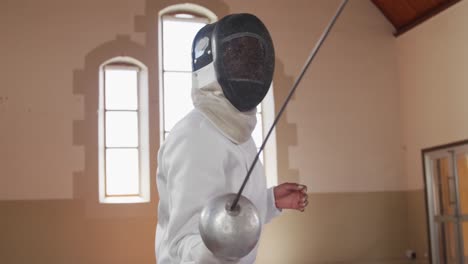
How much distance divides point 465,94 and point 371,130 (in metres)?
1.16

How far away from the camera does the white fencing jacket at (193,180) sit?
55.7 inches

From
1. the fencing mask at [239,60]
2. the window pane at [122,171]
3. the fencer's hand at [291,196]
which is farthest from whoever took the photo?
the window pane at [122,171]

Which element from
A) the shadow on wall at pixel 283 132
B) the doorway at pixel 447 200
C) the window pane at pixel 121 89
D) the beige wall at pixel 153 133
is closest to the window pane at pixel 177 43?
the beige wall at pixel 153 133

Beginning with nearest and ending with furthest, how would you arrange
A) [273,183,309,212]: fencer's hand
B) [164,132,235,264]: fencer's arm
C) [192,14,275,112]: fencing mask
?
[164,132,235,264]: fencer's arm → [192,14,275,112]: fencing mask → [273,183,309,212]: fencer's hand

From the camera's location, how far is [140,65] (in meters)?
6.16

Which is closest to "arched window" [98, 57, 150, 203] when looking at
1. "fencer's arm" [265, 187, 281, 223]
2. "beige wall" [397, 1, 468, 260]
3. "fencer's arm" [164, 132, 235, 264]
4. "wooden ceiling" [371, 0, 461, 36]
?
"wooden ceiling" [371, 0, 461, 36]

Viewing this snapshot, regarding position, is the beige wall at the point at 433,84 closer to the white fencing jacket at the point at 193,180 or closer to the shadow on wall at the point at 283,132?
the shadow on wall at the point at 283,132

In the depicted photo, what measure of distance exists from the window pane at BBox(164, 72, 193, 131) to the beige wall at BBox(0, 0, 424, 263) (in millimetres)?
289

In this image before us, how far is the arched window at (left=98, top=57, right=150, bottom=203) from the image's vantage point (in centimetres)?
603

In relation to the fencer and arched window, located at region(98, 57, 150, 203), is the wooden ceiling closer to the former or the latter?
arched window, located at region(98, 57, 150, 203)

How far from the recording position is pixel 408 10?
6.64m

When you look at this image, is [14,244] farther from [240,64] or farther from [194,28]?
[240,64]

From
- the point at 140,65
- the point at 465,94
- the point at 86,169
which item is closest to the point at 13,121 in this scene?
the point at 86,169

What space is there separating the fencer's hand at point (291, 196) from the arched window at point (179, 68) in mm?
4542
